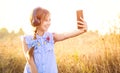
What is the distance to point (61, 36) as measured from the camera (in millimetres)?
3221

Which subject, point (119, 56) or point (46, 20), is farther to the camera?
point (119, 56)

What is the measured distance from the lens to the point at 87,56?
4281 millimetres

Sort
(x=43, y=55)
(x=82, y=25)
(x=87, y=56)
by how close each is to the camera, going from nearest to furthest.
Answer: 1. (x=82, y=25)
2. (x=43, y=55)
3. (x=87, y=56)

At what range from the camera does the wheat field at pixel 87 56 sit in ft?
13.8

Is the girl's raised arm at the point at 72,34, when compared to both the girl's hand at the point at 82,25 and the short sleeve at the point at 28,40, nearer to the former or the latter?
the girl's hand at the point at 82,25

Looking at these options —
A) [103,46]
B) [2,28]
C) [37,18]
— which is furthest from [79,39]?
[37,18]

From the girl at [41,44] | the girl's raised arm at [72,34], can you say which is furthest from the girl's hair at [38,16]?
the girl's raised arm at [72,34]

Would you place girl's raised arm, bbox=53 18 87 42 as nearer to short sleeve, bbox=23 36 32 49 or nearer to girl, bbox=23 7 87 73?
girl, bbox=23 7 87 73

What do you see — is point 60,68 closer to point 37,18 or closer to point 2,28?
point 2,28

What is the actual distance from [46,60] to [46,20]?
13.2 inches

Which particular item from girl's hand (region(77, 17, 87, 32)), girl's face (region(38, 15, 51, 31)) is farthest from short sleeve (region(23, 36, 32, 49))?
girl's hand (region(77, 17, 87, 32))

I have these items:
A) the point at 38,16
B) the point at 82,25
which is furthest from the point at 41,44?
the point at 82,25

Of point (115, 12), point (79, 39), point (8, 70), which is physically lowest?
point (8, 70)

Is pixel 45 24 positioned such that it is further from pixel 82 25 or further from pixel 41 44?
pixel 82 25
